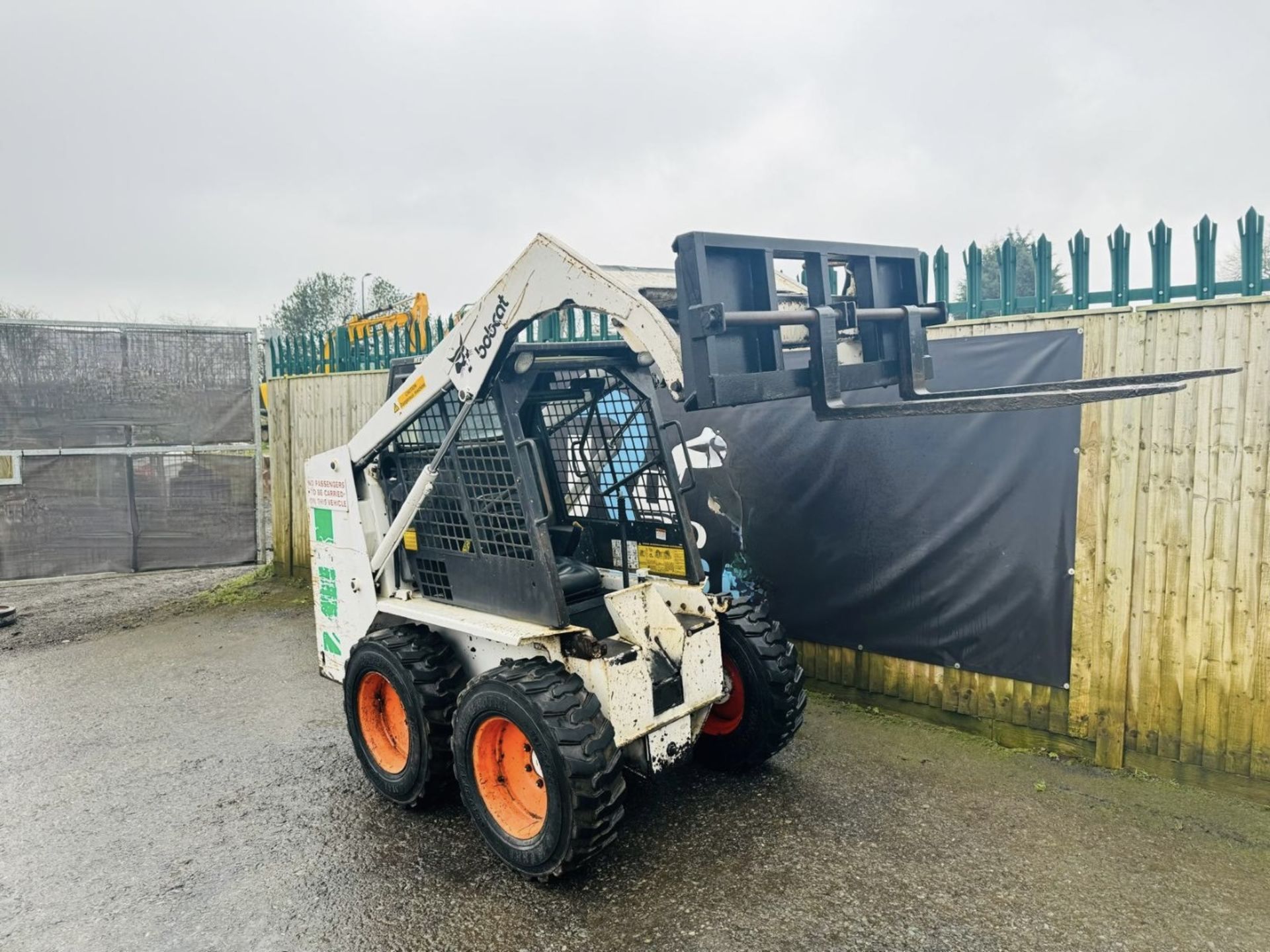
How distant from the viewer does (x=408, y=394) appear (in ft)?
13.5

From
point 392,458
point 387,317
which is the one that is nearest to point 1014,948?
point 392,458

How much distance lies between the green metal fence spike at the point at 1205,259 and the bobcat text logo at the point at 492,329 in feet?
10.9

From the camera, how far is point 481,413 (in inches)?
152

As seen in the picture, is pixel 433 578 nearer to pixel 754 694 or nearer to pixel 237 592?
pixel 754 694

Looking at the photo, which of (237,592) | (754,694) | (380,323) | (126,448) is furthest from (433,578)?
(380,323)

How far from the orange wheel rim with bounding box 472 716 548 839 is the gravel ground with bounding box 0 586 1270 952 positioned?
23 centimetres

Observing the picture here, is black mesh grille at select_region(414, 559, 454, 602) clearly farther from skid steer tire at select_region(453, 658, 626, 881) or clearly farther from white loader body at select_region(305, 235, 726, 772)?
skid steer tire at select_region(453, 658, 626, 881)

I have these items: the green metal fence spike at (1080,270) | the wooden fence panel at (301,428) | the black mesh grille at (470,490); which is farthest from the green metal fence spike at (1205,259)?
the wooden fence panel at (301,428)

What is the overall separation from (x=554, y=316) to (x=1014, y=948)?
522 centimetres

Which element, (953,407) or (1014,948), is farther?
(1014,948)

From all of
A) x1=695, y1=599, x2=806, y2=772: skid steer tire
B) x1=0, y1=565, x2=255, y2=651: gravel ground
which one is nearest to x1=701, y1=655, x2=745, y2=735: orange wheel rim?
x1=695, y1=599, x2=806, y2=772: skid steer tire

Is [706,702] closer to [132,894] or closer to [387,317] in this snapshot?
[132,894]

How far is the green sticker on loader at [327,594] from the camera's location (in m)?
4.83

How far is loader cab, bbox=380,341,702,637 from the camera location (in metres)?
3.70
